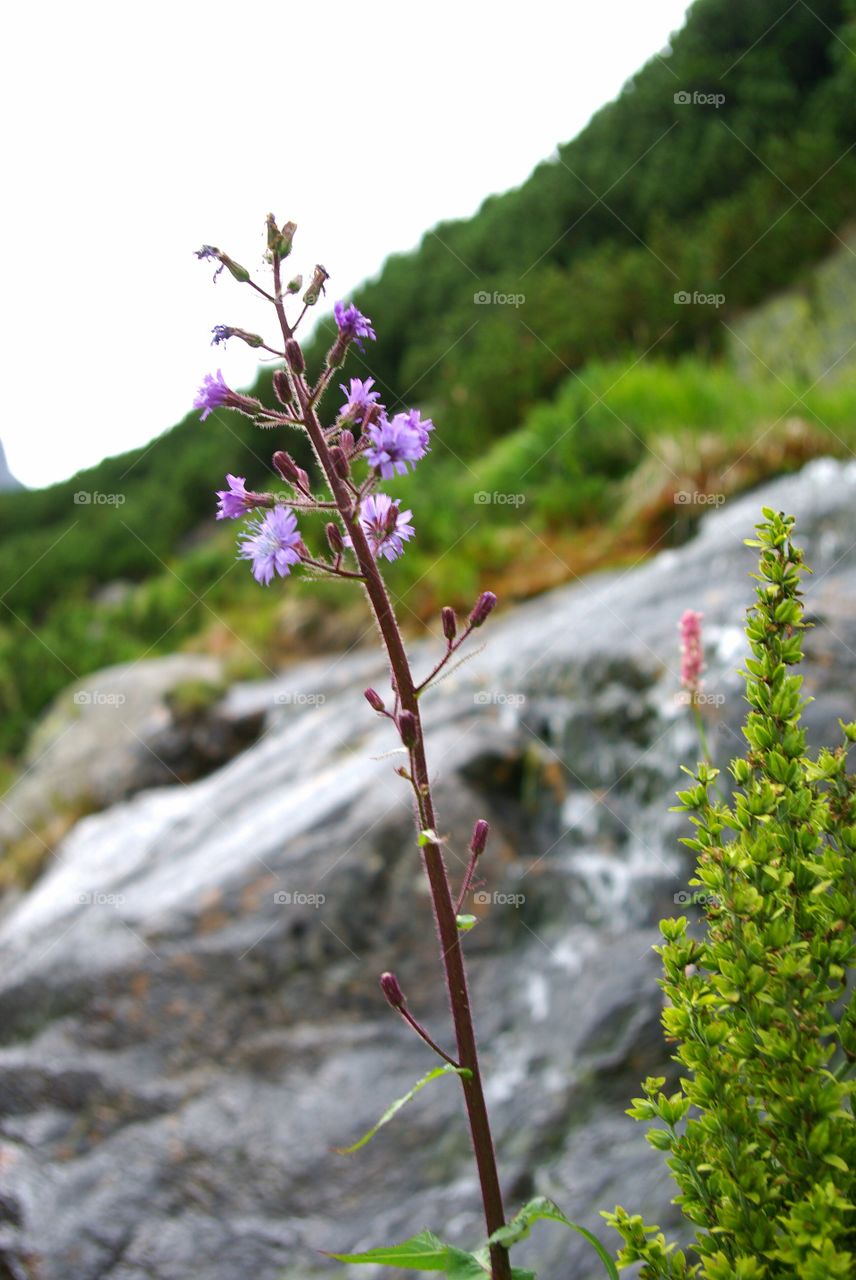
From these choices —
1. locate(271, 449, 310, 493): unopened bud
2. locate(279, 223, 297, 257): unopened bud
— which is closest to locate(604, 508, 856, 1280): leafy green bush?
locate(271, 449, 310, 493): unopened bud

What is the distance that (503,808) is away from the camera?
365cm

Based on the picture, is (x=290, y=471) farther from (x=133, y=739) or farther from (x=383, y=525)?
(x=133, y=739)

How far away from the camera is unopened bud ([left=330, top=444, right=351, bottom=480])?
1289 mm

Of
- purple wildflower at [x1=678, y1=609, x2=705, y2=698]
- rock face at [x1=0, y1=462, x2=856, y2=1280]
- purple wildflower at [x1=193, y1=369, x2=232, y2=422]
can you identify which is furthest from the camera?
rock face at [x1=0, y1=462, x2=856, y2=1280]

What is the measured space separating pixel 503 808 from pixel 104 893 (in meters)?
1.90

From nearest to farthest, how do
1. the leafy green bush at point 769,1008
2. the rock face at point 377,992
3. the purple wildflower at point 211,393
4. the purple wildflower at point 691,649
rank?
the leafy green bush at point 769,1008
the purple wildflower at point 211,393
the purple wildflower at point 691,649
the rock face at point 377,992

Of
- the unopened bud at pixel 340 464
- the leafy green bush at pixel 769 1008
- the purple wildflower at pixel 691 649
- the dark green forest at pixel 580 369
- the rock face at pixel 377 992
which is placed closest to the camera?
the leafy green bush at pixel 769 1008

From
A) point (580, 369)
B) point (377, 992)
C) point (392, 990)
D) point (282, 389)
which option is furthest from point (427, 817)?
point (580, 369)

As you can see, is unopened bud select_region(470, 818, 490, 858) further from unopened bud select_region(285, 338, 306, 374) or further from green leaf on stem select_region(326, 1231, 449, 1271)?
unopened bud select_region(285, 338, 306, 374)

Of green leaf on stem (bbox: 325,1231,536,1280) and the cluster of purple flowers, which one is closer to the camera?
green leaf on stem (bbox: 325,1231,536,1280)

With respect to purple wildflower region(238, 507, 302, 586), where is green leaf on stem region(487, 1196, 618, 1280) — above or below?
below

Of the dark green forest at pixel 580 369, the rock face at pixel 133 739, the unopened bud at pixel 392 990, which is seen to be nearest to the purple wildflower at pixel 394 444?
the unopened bud at pixel 392 990

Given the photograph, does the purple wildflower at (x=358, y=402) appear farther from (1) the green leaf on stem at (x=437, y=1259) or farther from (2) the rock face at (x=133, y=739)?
(2) the rock face at (x=133, y=739)

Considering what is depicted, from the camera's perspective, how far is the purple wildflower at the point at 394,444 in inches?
52.1
